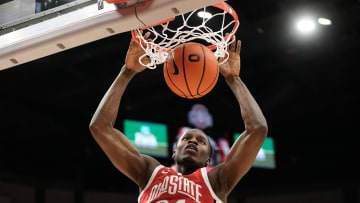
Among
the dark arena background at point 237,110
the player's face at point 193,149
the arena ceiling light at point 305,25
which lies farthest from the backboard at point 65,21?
the arena ceiling light at point 305,25

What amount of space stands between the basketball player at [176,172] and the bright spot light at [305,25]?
408 cm

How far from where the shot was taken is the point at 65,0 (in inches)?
109

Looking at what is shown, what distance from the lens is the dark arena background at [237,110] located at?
7258 millimetres

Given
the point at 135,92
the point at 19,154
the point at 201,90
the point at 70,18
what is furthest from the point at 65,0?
the point at 135,92

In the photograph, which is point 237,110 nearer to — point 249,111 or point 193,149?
point 193,149

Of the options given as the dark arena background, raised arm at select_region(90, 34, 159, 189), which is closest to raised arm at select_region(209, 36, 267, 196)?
raised arm at select_region(90, 34, 159, 189)

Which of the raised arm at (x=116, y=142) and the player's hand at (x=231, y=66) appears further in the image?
the player's hand at (x=231, y=66)

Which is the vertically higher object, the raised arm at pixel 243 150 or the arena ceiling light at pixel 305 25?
the arena ceiling light at pixel 305 25

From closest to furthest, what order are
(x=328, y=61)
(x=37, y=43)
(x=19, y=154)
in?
(x=37, y=43)
(x=19, y=154)
(x=328, y=61)

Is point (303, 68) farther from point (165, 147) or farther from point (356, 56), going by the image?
point (165, 147)

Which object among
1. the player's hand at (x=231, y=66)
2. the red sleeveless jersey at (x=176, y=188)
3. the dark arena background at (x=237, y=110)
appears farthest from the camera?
the dark arena background at (x=237, y=110)

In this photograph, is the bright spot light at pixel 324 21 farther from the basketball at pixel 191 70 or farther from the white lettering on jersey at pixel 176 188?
the white lettering on jersey at pixel 176 188

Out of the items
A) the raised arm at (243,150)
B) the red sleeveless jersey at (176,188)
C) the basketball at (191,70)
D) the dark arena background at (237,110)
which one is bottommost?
the red sleeveless jersey at (176,188)

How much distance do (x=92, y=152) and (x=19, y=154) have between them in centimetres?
113
